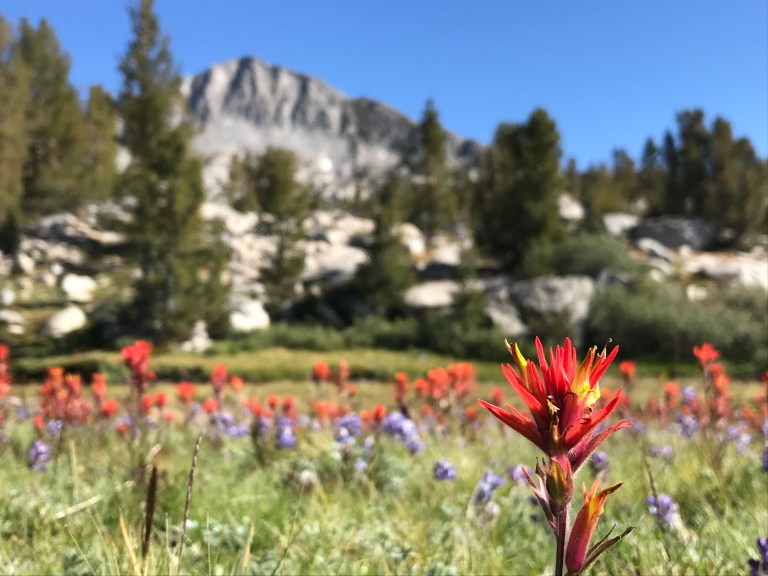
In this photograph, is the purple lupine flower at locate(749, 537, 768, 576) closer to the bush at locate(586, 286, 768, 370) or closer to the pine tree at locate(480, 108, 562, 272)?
the bush at locate(586, 286, 768, 370)

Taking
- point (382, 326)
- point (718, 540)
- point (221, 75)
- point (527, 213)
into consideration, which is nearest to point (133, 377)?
point (718, 540)

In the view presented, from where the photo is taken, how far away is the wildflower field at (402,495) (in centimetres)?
85

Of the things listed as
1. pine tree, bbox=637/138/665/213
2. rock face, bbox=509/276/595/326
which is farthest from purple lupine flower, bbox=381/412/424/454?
pine tree, bbox=637/138/665/213

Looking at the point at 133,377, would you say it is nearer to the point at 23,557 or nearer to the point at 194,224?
the point at 23,557

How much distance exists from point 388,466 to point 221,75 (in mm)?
191603

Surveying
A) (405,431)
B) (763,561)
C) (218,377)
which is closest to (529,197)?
(218,377)

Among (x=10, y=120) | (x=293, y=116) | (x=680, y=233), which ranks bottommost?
(x=680, y=233)

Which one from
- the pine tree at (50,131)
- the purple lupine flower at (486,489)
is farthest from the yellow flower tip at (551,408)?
the pine tree at (50,131)

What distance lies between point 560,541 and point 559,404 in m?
0.21

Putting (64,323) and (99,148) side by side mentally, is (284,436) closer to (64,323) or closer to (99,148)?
(64,323)

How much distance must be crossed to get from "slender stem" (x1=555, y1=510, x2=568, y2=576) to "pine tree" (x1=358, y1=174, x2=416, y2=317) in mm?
22194

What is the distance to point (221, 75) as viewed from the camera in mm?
171625

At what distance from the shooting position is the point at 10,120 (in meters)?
25.3

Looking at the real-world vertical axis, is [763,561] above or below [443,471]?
above
